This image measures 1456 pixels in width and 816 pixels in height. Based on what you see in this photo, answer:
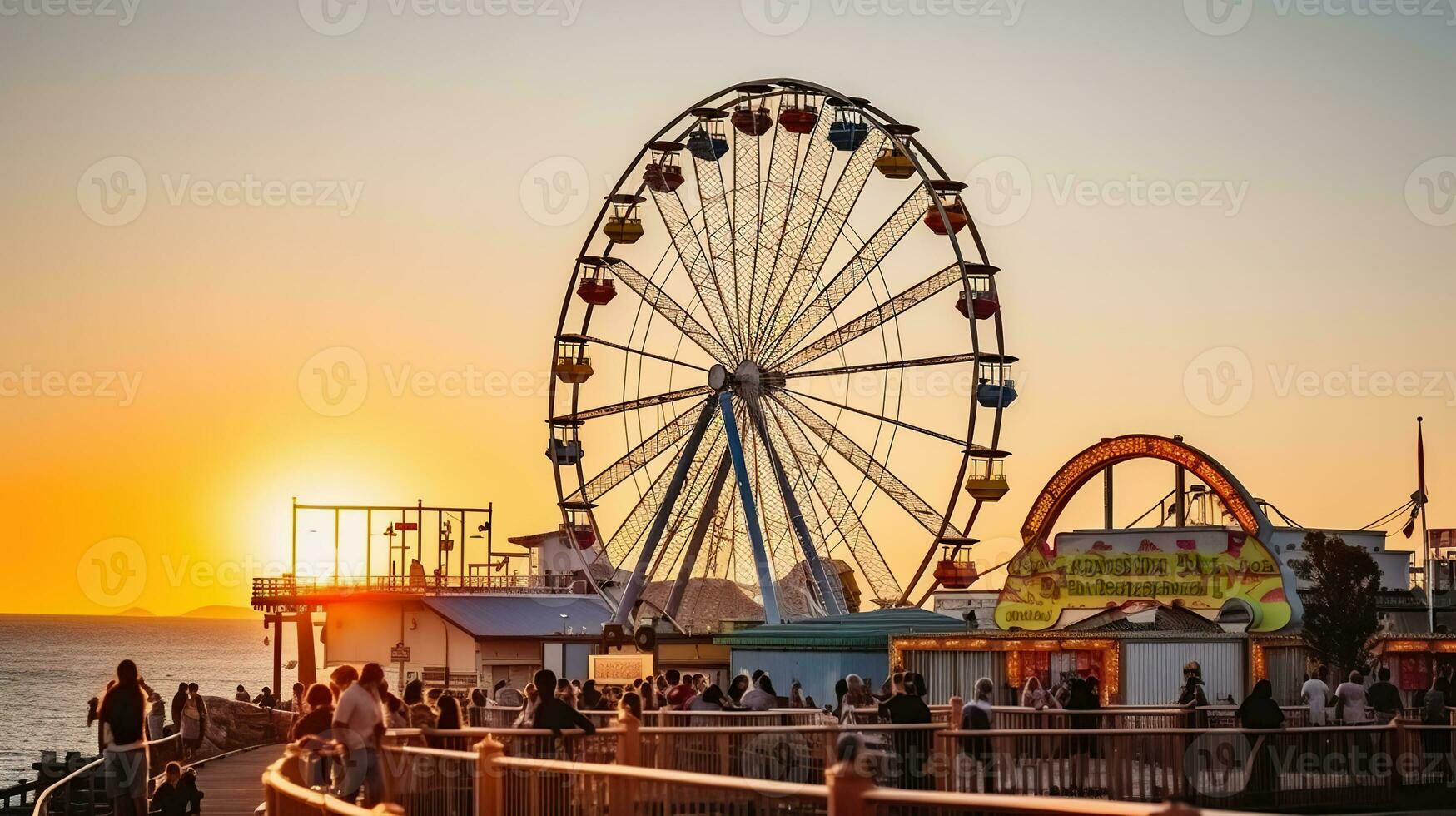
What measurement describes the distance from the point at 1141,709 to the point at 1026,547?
63.3ft

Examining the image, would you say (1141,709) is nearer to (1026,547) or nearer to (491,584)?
(1026,547)

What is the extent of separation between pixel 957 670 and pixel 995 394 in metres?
8.09

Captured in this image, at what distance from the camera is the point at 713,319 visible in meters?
47.8

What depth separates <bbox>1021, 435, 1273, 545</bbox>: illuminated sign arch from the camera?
138 ft

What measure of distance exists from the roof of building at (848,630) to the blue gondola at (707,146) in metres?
11.6

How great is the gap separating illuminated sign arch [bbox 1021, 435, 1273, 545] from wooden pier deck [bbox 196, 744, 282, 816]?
1648 centimetres

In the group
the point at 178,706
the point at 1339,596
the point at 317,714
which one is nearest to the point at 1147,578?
the point at 1339,596

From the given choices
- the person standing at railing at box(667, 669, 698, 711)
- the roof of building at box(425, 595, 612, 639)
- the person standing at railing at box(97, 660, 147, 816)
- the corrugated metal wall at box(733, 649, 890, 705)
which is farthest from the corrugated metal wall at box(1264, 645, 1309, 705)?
the roof of building at box(425, 595, 612, 639)

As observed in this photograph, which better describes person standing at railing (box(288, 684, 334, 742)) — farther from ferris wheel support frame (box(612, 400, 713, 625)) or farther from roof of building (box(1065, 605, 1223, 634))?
ferris wheel support frame (box(612, 400, 713, 625))

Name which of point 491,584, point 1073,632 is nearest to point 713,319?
point 1073,632

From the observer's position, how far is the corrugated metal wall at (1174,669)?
3522 cm

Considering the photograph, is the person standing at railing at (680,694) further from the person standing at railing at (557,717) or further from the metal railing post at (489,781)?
the metal railing post at (489,781)

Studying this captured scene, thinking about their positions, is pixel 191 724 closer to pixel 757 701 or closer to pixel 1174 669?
pixel 757 701

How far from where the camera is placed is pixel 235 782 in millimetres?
32031
